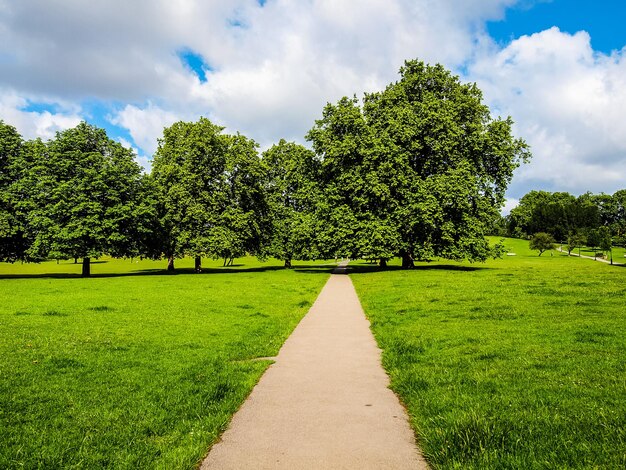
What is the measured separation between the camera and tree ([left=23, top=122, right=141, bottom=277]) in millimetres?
40375

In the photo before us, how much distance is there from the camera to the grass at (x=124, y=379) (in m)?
5.53

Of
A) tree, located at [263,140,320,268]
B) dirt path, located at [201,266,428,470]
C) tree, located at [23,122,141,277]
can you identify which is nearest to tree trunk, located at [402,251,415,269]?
tree, located at [263,140,320,268]

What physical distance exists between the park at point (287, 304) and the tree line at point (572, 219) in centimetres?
5878

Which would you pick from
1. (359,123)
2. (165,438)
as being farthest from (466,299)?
(359,123)

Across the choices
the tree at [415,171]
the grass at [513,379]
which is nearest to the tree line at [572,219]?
the tree at [415,171]

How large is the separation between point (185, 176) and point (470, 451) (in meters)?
47.1

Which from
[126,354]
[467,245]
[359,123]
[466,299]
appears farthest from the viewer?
[359,123]

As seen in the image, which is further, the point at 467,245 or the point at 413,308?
the point at 467,245

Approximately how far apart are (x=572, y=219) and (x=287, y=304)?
479ft

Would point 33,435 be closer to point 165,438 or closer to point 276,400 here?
point 165,438

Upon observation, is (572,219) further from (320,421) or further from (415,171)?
(320,421)

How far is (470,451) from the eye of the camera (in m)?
5.13

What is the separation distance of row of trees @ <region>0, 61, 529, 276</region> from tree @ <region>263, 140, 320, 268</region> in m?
0.26

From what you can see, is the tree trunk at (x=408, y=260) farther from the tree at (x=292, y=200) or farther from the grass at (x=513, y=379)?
the grass at (x=513, y=379)
